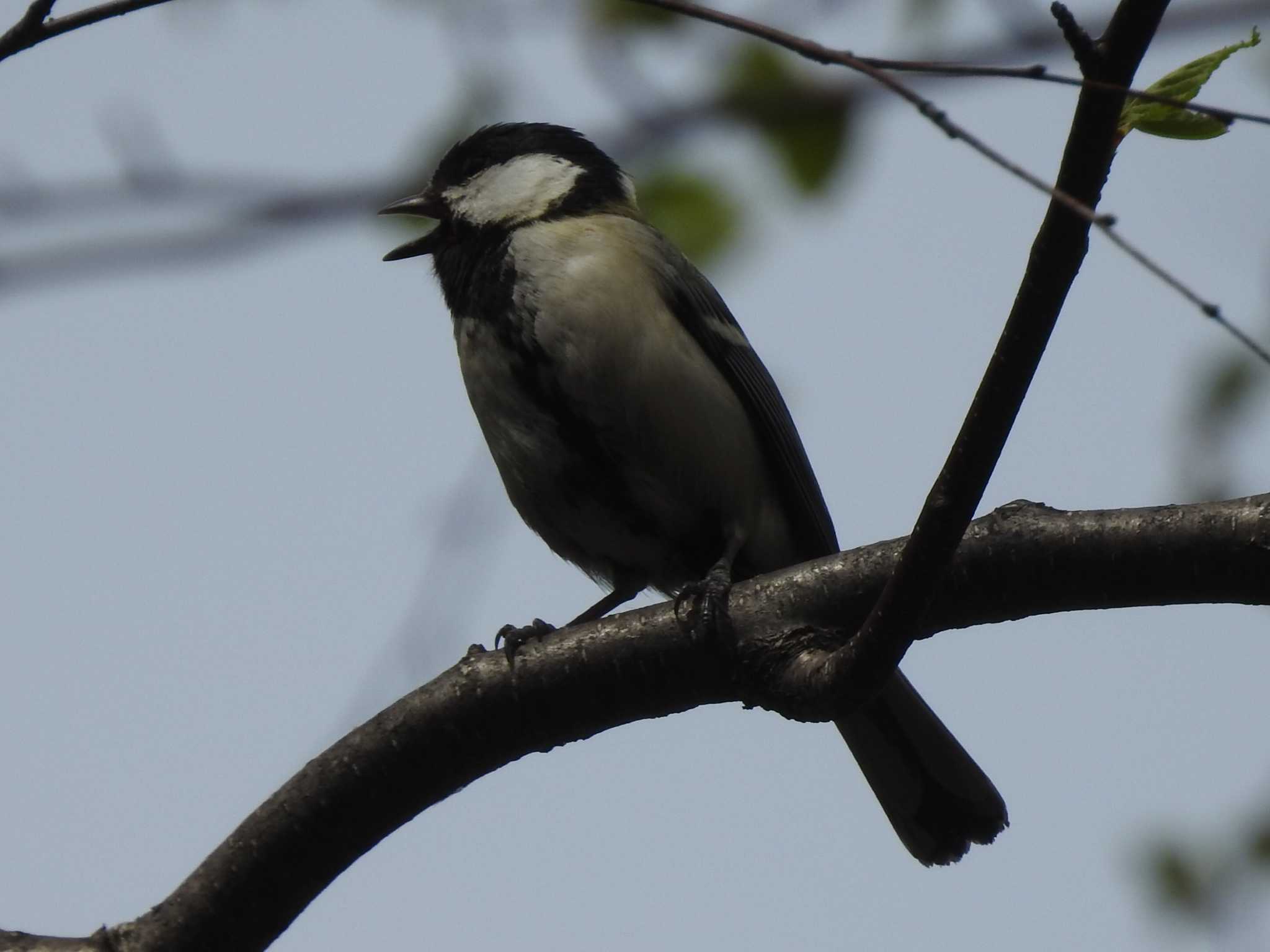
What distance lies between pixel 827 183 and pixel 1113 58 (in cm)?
96

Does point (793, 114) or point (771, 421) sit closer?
point (793, 114)

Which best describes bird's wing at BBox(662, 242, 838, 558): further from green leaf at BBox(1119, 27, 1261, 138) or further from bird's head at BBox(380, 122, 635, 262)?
green leaf at BBox(1119, 27, 1261, 138)

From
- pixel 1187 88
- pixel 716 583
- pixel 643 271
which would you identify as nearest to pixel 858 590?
pixel 716 583

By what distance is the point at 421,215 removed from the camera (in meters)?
4.79

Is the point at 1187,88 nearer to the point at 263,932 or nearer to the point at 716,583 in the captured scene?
the point at 716,583

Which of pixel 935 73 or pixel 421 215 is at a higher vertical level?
pixel 421 215

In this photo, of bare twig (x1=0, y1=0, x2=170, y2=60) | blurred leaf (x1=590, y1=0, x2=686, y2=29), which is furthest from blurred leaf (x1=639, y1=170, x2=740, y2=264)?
bare twig (x1=0, y1=0, x2=170, y2=60)

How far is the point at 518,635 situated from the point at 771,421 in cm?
127

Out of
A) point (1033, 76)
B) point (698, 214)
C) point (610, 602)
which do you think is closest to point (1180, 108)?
point (1033, 76)

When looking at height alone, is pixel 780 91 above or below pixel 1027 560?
above

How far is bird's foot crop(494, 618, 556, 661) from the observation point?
10.6ft

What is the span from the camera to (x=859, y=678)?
2.79 m

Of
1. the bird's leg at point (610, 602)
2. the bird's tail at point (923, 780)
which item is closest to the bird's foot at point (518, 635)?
the bird's leg at point (610, 602)

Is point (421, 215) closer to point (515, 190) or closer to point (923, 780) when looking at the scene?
point (515, 190)
